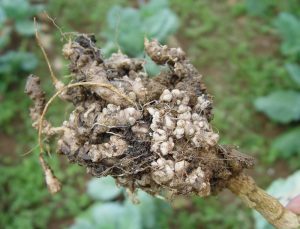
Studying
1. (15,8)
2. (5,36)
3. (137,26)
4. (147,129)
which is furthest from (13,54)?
(147,129)

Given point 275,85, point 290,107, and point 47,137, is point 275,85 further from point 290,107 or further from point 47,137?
point 47,137

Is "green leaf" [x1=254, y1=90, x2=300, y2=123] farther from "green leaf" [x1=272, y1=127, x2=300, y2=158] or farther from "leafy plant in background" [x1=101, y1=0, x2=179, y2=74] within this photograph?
"leafy plant in background" [x1=101, y1=0, x2=179, y2=74]

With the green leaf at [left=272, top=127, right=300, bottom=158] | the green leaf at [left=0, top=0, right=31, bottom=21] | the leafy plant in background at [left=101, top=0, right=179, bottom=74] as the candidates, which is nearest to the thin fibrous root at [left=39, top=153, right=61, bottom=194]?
the leafy plant in background at [left=101, top=0, right=179, bottom=74]

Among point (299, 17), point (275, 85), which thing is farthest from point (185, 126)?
point (299, 17)

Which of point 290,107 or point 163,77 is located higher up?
point 290,107

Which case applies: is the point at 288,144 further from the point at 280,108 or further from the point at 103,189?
the point at 103,189

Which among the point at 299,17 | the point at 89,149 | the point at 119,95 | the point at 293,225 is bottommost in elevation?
the point at 293,225

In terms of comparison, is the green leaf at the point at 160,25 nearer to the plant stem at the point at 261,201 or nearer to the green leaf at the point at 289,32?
the green leaf at the point at 289,32
